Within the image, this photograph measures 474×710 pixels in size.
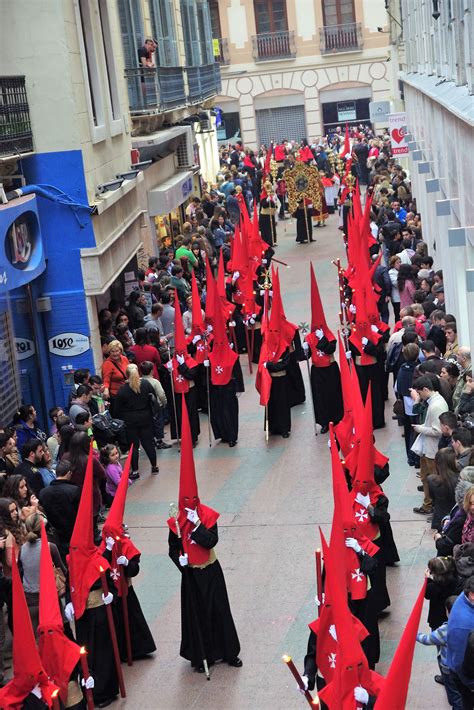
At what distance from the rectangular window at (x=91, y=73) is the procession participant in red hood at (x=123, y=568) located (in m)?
9.19

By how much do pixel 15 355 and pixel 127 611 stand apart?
642 centimetres

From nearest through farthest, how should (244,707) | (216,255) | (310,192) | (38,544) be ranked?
(244,707) → (38,544) → (216,255) → (310,192)

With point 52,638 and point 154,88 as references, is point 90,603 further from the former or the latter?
point 154,88

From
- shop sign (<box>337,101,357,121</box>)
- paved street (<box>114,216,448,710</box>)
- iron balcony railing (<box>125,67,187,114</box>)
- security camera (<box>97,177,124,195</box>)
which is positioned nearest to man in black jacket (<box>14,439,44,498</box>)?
paved street (<box>114,216,448,710</box>)

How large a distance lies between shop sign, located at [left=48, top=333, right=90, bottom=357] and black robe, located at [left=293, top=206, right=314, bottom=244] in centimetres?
1630

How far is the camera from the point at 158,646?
35.1 ft

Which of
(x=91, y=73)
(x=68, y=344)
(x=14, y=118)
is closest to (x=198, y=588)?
(x=68, y=344)

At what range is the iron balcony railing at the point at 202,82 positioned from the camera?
33.2m

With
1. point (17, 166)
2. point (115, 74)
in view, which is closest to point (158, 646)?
point (17, 166)

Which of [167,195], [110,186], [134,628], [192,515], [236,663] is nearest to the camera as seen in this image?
[192,515]

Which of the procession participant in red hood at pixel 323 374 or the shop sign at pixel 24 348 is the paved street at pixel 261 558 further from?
the shop sign at pixel 24 348

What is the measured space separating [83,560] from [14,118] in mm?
8175

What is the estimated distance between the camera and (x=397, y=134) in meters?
28.5

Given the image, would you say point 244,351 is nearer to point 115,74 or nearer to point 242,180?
point 115,74
